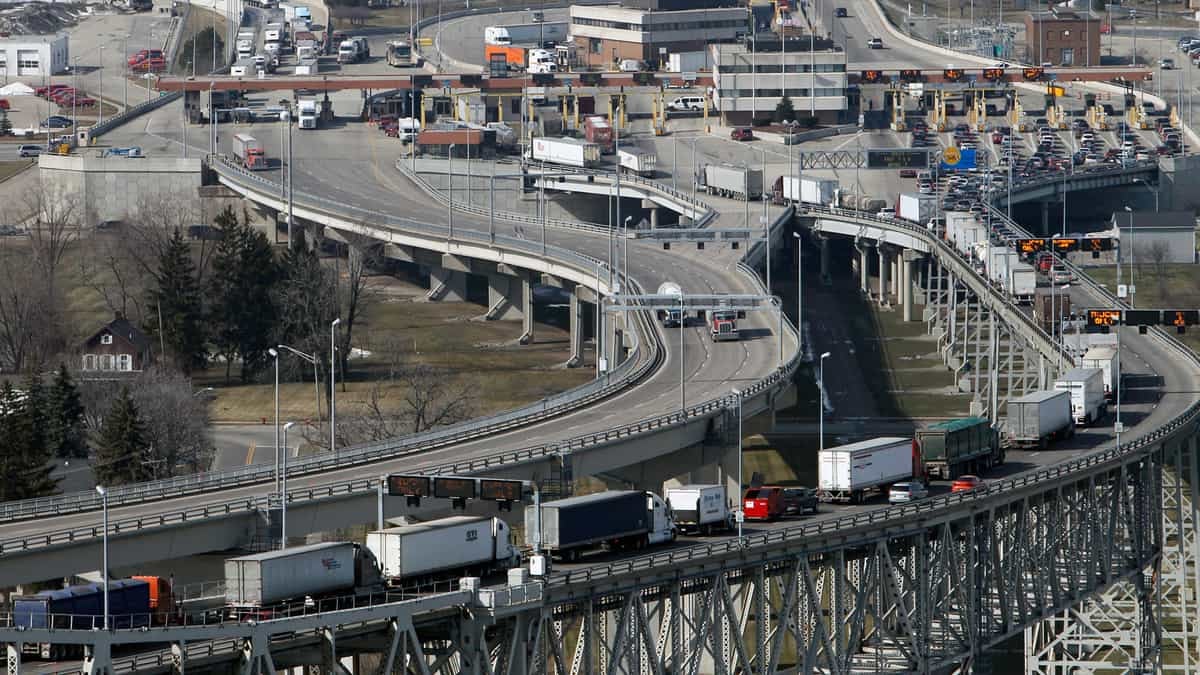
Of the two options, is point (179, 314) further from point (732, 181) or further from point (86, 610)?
point (86, 610)

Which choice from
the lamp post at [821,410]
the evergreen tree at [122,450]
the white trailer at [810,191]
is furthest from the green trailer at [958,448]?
the white trailer at [810,191]

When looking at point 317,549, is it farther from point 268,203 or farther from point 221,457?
point 268,203

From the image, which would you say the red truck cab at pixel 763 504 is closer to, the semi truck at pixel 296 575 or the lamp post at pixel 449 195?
the semi truck at pixel 296 575

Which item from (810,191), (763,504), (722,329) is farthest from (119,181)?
(763,504)

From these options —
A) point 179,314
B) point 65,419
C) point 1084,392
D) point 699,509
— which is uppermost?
point 699,509

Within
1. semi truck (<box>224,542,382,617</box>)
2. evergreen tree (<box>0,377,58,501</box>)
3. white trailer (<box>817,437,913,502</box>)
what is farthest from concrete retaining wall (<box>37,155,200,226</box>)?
semi truck (<box>224,542,382,617</box>)

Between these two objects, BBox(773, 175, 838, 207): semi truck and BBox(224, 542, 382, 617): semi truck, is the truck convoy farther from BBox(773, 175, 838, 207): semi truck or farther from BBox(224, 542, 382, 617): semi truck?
BBox(773, 175, 838, 207): semi truck

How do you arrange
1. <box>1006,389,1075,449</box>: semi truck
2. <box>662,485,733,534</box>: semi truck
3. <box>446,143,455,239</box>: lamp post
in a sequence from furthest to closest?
<box>446,143,455,239</box>: lamp post
<box>1006,389,1075,449</box>: semi truck
<box>662,485,733,534</box>: semi truck
